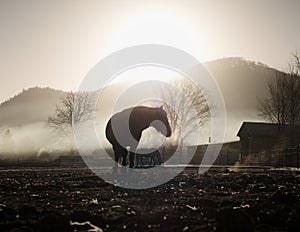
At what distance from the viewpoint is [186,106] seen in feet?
250

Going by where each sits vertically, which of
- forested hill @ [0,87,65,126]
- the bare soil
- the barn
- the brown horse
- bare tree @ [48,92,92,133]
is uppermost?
forested hill @ [0,87,65,126]

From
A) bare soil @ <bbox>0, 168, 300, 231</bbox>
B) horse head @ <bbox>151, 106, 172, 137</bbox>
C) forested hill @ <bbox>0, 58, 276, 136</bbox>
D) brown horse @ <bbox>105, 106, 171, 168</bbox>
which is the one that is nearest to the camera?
bare soil @ <bbox>0, 168, 300, 231</bbox>

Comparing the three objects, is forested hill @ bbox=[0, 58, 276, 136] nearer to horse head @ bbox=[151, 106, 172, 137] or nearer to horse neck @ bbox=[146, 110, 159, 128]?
horse head @ bbox=[151, 106, 172, 137]

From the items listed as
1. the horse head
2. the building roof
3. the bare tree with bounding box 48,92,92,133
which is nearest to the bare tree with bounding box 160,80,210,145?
the building roof

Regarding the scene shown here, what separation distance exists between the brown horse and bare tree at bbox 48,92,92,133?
55.9 m

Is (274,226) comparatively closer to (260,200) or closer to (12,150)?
(260,200)

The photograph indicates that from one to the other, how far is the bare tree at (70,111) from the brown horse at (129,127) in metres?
55.9

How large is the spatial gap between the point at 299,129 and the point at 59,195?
61523mm

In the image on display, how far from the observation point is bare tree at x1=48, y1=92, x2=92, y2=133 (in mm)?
77875

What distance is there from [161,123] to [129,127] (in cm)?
212

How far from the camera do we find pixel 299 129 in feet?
222

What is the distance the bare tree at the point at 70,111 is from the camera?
77875mm

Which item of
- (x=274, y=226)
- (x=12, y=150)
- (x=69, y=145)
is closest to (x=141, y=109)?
(x=274, y=226)

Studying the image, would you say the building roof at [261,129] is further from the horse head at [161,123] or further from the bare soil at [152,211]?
the bare soil at [152,211]
